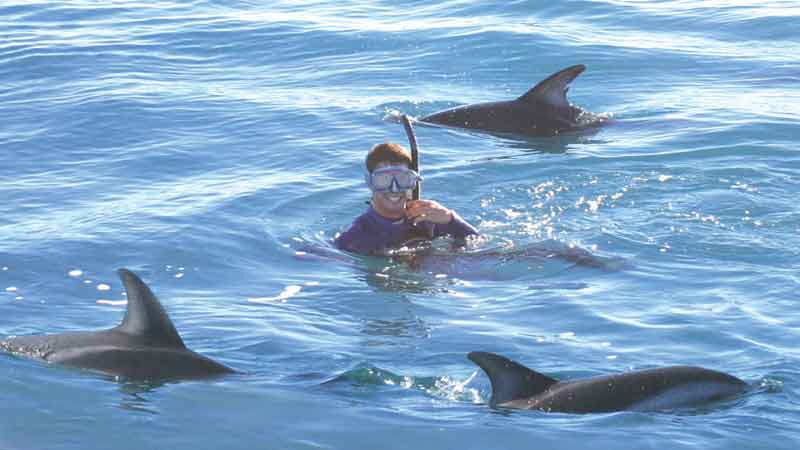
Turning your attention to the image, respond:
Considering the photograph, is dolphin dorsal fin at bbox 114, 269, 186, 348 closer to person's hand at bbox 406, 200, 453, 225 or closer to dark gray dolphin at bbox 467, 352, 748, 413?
dark gray dolphin at bbox 467, 352, 748, 413

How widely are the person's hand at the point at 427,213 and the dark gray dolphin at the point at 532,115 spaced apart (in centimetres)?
405

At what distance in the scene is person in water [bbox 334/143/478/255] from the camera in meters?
11.4

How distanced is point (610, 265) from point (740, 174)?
292 centimetres

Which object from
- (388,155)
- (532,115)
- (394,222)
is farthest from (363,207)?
(532,115)

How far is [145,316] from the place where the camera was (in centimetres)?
823

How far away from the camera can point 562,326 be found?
9.73 meters

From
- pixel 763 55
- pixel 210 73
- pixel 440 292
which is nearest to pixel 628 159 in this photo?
pixel 440 292

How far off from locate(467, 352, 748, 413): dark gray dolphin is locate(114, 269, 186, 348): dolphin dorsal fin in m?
1.80

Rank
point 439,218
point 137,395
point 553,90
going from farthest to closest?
point 553,90, point 439,218, point 137,395

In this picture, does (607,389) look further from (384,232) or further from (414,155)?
(384,232)

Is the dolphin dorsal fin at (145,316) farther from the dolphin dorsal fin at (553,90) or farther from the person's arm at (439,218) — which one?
the dolphin dorsal fin at (553,90)

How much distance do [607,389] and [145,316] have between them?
2490 mm

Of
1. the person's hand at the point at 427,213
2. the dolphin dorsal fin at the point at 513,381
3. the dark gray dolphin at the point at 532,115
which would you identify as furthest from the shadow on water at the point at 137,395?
the dark gray dolphin at the point at 532,115

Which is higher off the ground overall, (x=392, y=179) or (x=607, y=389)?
(x=392, y=179)
